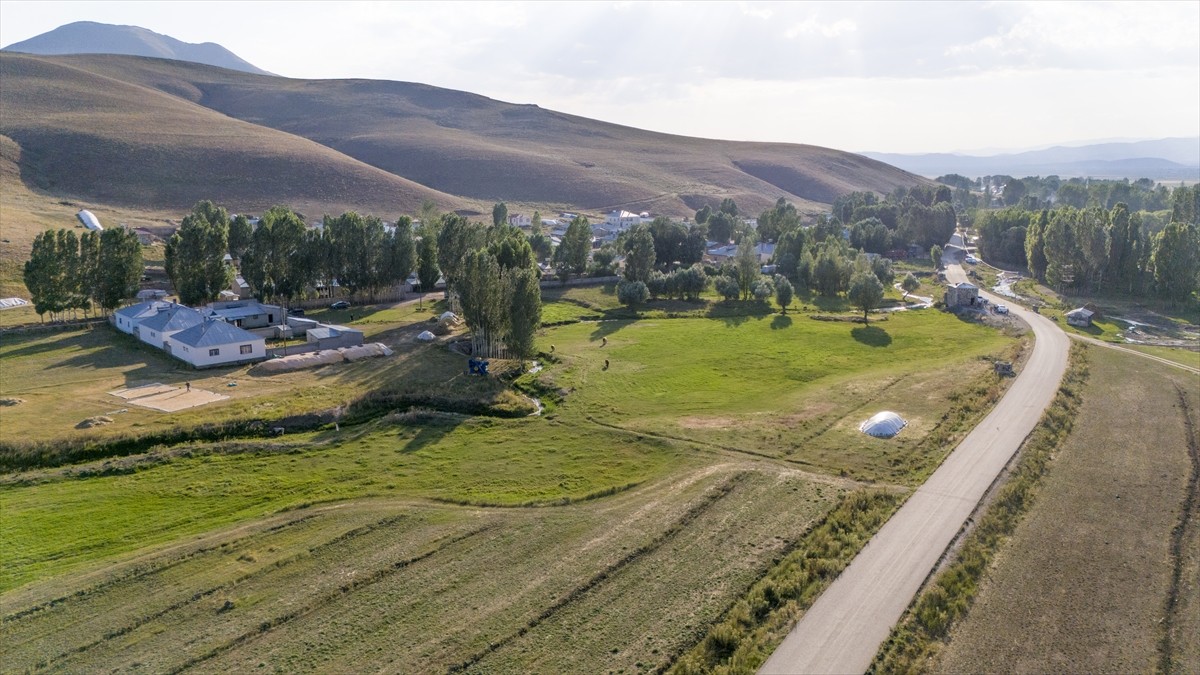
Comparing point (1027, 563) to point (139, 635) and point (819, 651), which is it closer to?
point (819, 651)

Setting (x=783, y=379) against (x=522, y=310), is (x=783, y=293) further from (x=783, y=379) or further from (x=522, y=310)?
(x=522, y=310)

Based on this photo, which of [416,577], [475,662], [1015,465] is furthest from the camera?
[1015,465]

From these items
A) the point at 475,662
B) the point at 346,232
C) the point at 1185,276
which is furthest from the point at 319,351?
the point at 1185,276

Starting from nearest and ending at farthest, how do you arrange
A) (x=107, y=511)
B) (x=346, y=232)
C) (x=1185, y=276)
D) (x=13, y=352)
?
(x=107, y=511) < (x=13, y=352) < (x=346, y=232) < (x=1185, y=276)

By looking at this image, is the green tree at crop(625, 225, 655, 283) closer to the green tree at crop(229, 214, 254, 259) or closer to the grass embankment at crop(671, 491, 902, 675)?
the green tree at crop(229, 214, 254, 259)

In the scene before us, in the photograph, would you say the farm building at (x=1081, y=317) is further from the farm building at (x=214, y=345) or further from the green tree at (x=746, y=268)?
the farm building at (x=214, y=345)

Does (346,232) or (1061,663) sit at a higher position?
(346,232)

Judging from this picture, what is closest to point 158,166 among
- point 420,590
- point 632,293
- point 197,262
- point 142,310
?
point 197,262
